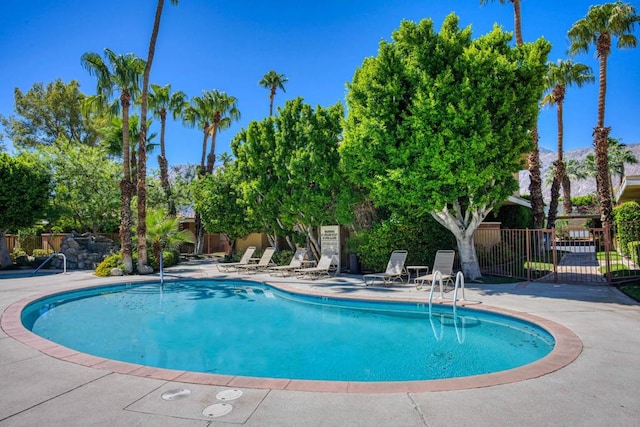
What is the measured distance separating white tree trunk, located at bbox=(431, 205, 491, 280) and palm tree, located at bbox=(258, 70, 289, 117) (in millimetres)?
24086

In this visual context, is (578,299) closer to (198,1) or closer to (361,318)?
(361,318)

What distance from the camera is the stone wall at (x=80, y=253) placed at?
68.4 feet

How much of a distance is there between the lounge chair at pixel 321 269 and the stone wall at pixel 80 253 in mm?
11960

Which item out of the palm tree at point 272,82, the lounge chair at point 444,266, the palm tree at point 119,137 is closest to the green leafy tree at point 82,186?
the palm tree at point 119,137

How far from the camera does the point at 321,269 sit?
15.9 m

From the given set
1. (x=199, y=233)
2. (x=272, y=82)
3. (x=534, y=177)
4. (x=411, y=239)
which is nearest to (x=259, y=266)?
(x=411, y=239)

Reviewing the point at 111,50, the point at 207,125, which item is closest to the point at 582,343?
the point at 111,50

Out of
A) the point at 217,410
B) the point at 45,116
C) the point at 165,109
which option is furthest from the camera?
the point at 45,116

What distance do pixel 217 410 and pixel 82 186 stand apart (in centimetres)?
2481

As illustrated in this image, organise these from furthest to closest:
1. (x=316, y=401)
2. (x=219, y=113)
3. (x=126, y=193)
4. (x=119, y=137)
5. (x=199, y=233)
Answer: (x=219, y=113), (x=199, y=233), (x=119, y=137), (x=126, y=193), (x=316, y=401)

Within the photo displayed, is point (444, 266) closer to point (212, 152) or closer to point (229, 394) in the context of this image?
point (229, 394)

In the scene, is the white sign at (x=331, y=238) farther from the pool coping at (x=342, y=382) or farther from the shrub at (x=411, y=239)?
the pool coping at (x=342, y=382)

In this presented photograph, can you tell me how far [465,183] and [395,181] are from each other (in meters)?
2.16

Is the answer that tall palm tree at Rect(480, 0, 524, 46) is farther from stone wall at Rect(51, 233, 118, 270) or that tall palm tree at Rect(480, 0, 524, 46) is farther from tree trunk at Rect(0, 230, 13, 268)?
tree trunk at Rect(0, 230, 13, 268)
